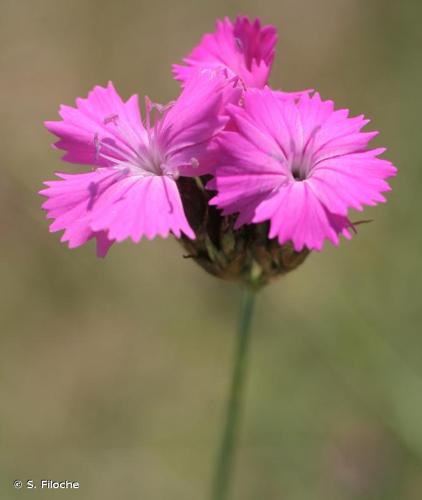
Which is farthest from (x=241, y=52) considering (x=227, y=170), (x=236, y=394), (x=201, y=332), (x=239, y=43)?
(x=201, y=332)

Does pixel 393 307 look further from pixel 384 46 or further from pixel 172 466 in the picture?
pixel 384 46

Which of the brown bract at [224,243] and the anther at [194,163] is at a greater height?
the anther at [194,163]

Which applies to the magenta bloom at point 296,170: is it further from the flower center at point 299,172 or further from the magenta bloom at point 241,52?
the magenta bloom at point 241,52

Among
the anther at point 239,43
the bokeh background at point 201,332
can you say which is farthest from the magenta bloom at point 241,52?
the bokeh background at point 201,332

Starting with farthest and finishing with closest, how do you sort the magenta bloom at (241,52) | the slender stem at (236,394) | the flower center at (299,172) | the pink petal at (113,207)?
the slender stem at (236,394) < the magenta bloom at (241,52) < the flower center at (299,172) < the pink petal at (113,207)

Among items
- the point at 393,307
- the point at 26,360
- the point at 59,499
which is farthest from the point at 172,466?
the point at 393,307

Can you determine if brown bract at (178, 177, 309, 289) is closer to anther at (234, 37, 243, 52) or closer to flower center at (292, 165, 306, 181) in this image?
flower center at (292, 165, 306, 181)

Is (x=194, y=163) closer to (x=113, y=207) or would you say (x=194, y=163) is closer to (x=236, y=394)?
(x=113, y=207)

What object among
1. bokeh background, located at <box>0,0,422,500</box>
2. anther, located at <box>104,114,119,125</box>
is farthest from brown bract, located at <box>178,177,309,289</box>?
bokeh background, located at <box>0,0,422,500</box>
